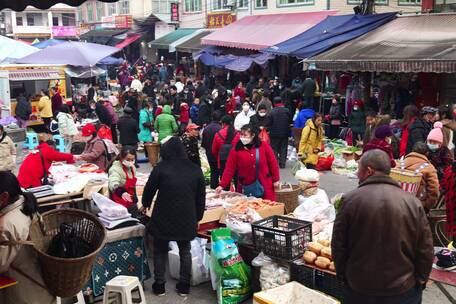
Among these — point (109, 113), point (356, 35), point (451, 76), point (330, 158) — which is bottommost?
point (330, 158)

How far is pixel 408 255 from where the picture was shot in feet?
13.7

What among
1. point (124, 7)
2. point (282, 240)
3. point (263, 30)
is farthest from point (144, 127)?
point (124, 7)

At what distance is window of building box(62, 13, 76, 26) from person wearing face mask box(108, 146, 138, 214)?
72590mm

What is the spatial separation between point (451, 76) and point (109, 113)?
9276mm

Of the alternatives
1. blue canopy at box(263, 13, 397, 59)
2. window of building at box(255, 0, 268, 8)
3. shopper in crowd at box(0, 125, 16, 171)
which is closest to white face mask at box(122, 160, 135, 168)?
shopper in crowd at box(0, 125, 16, 171)

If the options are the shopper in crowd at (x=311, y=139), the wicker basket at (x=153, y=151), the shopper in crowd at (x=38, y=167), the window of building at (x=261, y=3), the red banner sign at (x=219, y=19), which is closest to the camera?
the shopper in crowd at (x=38, y=167)

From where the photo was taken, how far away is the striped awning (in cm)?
1808

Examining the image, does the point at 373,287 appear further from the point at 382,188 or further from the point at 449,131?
the point at 449,131

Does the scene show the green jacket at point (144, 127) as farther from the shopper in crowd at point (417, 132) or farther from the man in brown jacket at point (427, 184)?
the man in brown jacket at point (427, 184)

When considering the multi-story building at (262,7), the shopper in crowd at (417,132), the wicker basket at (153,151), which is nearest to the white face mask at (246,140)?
the shopper in crowd at (417,132)

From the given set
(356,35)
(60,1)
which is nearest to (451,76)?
(356,35)

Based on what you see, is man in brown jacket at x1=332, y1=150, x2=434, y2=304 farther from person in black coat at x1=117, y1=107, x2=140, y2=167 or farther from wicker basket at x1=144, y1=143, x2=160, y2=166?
wicker basket at x1=144, y1=143, x2=160, y2=166

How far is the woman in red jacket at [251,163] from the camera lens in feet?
26.1

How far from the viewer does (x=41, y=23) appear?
242 ft
